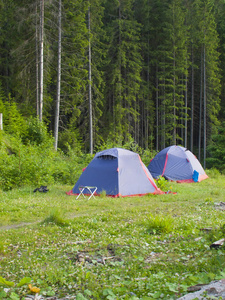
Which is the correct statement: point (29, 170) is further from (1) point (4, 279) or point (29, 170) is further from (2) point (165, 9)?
(2) point (165, 9)

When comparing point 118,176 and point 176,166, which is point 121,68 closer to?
point 176,166

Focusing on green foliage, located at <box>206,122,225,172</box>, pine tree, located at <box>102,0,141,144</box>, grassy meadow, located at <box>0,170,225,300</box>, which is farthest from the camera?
pine tree, located at <box>102,0,141,144</box>

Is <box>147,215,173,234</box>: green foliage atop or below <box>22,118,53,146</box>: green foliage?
below

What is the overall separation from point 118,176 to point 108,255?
5872 millimetres

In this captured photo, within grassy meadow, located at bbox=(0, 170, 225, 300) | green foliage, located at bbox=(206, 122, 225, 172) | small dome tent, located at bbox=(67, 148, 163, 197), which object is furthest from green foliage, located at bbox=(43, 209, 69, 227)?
green foliage, located at bbox=(206, 122, 225, 172)

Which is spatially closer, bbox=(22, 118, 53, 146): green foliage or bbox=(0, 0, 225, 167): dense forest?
bbox=(22, 118, 53, 146): green foliage

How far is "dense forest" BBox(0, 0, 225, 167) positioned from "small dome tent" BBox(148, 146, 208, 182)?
4.21 meters

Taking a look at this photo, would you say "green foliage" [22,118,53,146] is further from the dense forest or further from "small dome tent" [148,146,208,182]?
"small dome tent" [148,146,208,182]

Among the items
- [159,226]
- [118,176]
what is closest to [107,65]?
[118,176]

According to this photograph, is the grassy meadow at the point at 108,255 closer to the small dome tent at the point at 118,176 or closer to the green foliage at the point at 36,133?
the small dome tent at the point at 118,176

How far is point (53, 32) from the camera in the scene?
20547 millimetres

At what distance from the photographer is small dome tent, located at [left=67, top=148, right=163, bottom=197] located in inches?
389

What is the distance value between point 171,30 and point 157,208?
76.3 ft

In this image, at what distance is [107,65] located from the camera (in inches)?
1033
